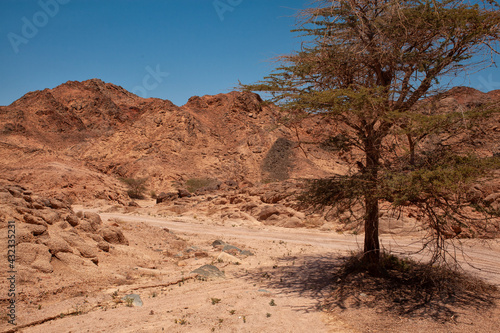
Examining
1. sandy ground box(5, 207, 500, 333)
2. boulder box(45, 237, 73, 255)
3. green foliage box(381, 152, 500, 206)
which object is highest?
green foliage box(381, 152, 500, 206)

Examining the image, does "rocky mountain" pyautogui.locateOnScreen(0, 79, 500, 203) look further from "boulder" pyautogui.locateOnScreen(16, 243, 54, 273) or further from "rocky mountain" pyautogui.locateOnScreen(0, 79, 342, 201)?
"boulder" pyautogui.locateOnScreen(16, 243, 54, 273)

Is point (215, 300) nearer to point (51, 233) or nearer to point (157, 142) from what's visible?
point (51, 233)

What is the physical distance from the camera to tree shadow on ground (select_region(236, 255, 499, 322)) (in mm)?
5410

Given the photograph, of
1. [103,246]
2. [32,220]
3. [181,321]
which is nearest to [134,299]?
[181,321]

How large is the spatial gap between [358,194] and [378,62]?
3032 mm

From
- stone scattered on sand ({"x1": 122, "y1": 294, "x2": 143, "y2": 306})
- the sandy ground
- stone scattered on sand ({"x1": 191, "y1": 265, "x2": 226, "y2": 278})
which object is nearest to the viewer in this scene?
the sandy ground

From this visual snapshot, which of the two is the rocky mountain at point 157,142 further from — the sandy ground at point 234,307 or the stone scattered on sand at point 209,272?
the sandy ground at point 234,307

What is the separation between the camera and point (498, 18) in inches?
234

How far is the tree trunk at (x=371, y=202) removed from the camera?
603cm

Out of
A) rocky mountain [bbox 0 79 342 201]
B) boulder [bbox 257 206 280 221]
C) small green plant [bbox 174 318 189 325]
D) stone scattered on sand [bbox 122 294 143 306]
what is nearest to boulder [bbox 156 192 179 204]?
rocky mountain [bbox 0 79 342 201]

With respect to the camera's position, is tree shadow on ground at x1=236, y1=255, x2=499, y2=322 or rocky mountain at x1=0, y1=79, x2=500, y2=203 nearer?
tree shadow on ground at x1=236, y1=255, x2=499, y2=322

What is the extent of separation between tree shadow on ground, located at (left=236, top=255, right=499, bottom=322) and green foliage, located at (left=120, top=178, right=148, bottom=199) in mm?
29282

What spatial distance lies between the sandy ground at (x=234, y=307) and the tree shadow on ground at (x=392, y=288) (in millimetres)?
59

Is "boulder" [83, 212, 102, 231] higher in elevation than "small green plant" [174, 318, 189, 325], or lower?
higher
